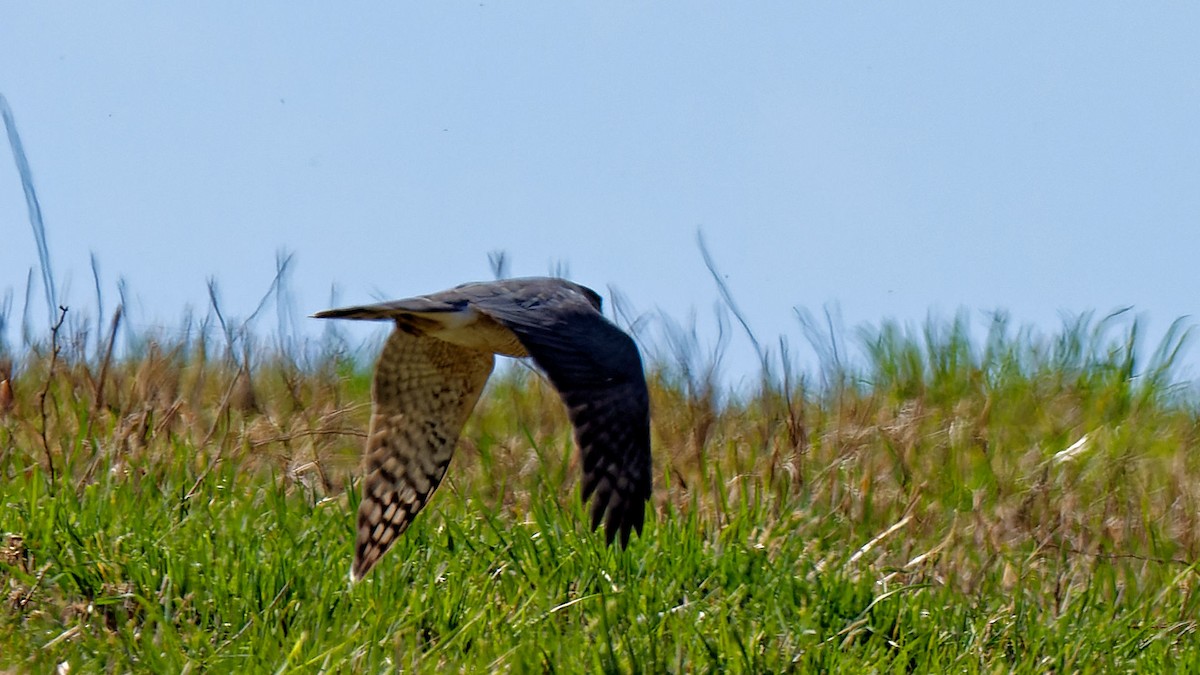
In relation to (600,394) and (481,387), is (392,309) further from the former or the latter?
(481,387)

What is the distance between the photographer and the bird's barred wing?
412cm

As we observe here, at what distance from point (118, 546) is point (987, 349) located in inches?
156

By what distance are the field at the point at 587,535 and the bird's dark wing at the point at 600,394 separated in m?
0.19

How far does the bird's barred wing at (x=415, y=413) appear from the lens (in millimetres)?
4117

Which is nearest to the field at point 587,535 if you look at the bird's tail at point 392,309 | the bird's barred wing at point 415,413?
the bird's barred wing at point 415,413

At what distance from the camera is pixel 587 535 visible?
3.78 m

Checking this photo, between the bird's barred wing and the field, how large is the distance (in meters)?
0.11

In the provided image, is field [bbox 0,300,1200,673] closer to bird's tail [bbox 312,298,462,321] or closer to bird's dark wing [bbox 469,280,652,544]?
bird's dark wing [bbox 469,280,652,544]

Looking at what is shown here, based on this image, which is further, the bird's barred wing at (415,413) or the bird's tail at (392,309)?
the bird's barred wing at (415,413)

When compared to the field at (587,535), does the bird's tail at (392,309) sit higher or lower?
higher

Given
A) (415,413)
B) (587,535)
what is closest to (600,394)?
(587,535)

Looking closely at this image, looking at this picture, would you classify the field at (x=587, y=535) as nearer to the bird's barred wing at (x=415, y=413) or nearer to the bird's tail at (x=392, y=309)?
the bird's barred wing at (x=415, y=413)

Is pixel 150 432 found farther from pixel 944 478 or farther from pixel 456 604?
pixel 944 478

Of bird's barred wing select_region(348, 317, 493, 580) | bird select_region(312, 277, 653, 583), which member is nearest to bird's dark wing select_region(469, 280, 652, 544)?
bird select_region(312, 277, 653, 583)
